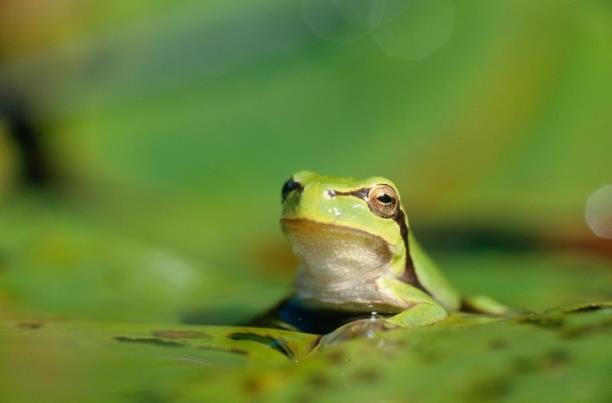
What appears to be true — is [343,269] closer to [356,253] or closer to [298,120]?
[356,253]

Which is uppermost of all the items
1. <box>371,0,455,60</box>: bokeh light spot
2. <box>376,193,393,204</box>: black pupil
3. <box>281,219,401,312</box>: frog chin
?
<box>371,0,455,60</box>: bokeh light spot

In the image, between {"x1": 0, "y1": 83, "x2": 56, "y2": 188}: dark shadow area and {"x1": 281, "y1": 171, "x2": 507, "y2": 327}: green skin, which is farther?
{"x1": 0, "y1": 83, "x2": 56, "y2": 188}: dark shadow area

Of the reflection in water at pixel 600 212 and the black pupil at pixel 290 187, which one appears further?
the reflection in water at pixel 600 212

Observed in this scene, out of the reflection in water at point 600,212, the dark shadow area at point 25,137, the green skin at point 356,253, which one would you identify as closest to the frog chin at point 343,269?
the green skin at point 356,253

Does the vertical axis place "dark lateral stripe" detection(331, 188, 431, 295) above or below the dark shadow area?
below

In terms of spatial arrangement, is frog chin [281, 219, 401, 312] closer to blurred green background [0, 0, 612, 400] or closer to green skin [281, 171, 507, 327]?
green skin [281, 171, 507, 327]

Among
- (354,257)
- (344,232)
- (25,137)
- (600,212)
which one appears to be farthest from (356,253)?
(25,137)

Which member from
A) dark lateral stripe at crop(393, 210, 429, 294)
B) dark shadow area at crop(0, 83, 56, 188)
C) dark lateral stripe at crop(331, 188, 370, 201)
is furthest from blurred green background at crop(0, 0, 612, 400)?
dark lateral stripe at crop(331, 188, 370, 201)

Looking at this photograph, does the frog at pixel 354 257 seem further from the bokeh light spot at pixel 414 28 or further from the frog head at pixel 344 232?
the bokeh light spot at pixel 414 28
